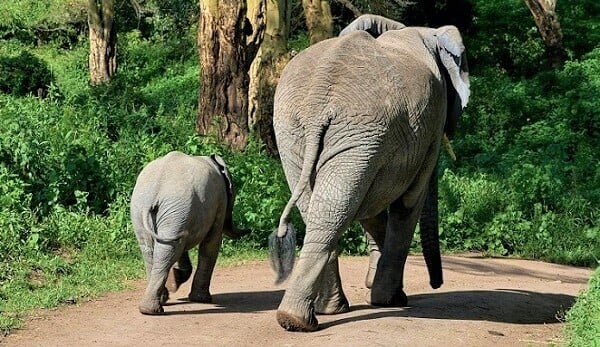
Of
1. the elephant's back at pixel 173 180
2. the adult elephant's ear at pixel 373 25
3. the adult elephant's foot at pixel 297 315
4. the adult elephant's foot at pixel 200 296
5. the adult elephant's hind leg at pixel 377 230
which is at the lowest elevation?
the adult elephant's foot at pixel 200 296

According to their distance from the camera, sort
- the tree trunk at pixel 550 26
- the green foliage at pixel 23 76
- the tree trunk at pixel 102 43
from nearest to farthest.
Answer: the tree trunk at pixel 550 26 → the green foliage at pixel 23 76 → the tree trunk at pixel 102 43

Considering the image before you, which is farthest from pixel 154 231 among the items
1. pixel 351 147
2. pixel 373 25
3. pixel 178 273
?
pixel 373 25

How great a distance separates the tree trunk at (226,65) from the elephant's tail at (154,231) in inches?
278

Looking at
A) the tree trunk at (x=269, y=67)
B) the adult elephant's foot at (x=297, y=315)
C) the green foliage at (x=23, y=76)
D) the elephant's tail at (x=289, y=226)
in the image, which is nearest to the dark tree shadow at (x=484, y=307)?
the adult elephant's foot at (x=297, y=315)

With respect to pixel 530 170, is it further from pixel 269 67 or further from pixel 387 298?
pixel 387 298

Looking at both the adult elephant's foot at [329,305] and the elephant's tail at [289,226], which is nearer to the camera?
A: the elephant's tail at [289,226]

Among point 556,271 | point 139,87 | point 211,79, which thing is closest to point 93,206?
point 211,79

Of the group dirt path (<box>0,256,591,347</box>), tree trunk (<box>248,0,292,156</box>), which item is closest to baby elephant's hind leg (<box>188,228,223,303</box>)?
dirt path (<box>0,256,591,347</box>)

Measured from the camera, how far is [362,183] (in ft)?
22.9

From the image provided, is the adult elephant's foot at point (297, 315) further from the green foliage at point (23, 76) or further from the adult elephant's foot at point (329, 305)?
the green foliage at point (23, 76)

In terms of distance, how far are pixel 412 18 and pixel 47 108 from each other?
1024cm

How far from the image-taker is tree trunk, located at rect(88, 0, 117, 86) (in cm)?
2284

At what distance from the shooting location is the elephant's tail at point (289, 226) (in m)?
6.96

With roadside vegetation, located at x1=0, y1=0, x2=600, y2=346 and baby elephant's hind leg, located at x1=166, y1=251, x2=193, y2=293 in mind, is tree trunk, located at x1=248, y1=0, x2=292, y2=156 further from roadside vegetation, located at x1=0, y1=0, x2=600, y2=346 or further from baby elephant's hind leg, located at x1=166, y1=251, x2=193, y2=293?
baby elephant's hind leg, located at x1=166, y1=251, x2=193, y2=293
